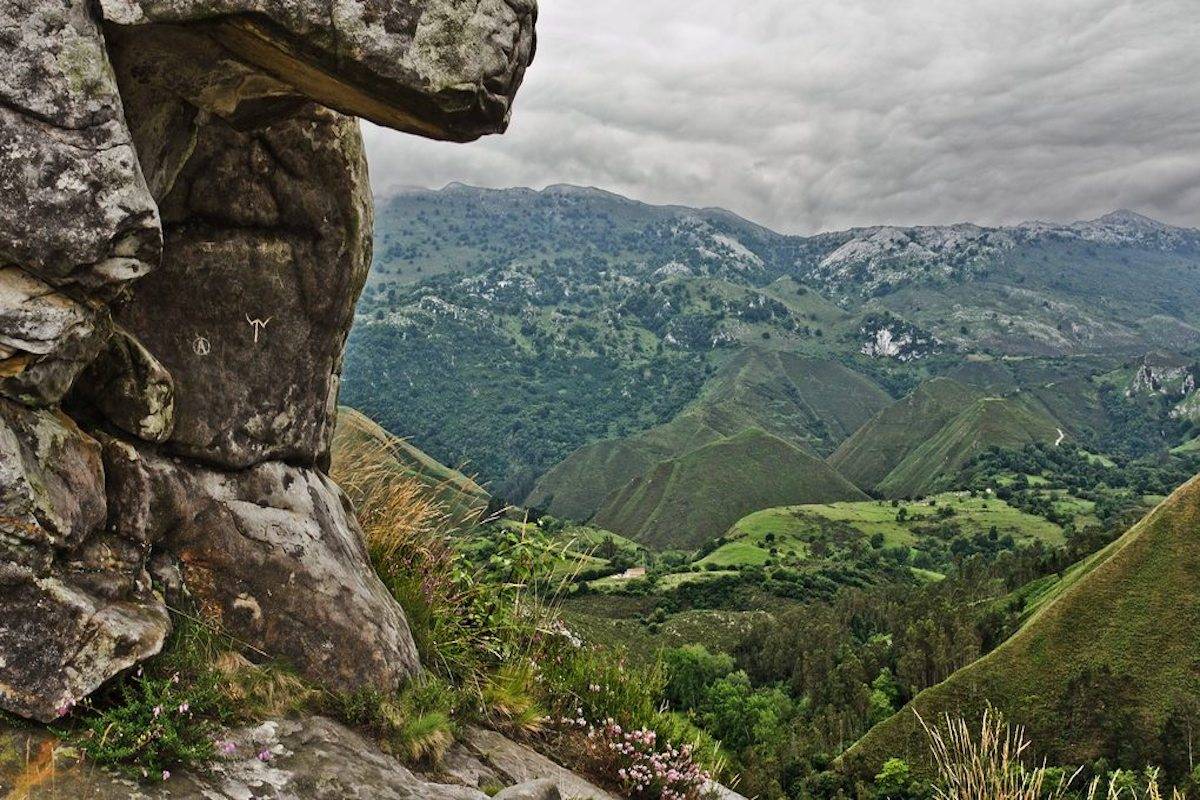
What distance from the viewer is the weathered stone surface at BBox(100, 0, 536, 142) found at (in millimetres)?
6191

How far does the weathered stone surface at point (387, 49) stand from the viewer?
619 centimetres

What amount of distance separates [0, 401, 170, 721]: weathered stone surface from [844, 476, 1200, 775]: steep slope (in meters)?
82.3

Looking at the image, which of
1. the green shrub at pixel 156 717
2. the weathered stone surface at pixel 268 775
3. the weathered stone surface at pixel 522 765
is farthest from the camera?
the weathered stone surface at pixel 522 765

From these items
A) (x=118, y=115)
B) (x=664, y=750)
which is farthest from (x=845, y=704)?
(x=118, y=115)

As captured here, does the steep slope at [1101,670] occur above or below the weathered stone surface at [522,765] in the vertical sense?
below

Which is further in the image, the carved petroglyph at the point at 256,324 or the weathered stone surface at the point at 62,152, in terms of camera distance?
the carved petroglyph at the point at 256,324

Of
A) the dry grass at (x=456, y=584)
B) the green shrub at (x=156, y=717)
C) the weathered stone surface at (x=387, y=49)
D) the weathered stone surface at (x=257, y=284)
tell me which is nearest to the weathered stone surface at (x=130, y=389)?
the weathered stone surface at (x=257, y=284)

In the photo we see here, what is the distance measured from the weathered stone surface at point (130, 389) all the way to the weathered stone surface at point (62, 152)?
1174 millimetres

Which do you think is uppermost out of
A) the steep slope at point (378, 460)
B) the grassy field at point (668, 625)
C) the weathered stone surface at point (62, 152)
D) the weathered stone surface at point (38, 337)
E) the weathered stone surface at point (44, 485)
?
the weathered stone surface at point (62, 152)

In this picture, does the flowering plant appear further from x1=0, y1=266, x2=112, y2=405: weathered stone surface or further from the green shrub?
x1=0, y1=266, x2=112, y2=405: weathered stone surface

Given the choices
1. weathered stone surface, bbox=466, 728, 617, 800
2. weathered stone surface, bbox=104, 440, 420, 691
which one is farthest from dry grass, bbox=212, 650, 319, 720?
weathered stone surface, bbox=466, 728, 617, 800

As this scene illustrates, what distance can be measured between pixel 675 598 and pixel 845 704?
53449 mm

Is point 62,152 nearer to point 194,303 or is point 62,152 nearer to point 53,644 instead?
point 194,303

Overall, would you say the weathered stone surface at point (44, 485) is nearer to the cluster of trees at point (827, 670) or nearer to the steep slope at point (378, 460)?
the steep slope at point (378, 460)
